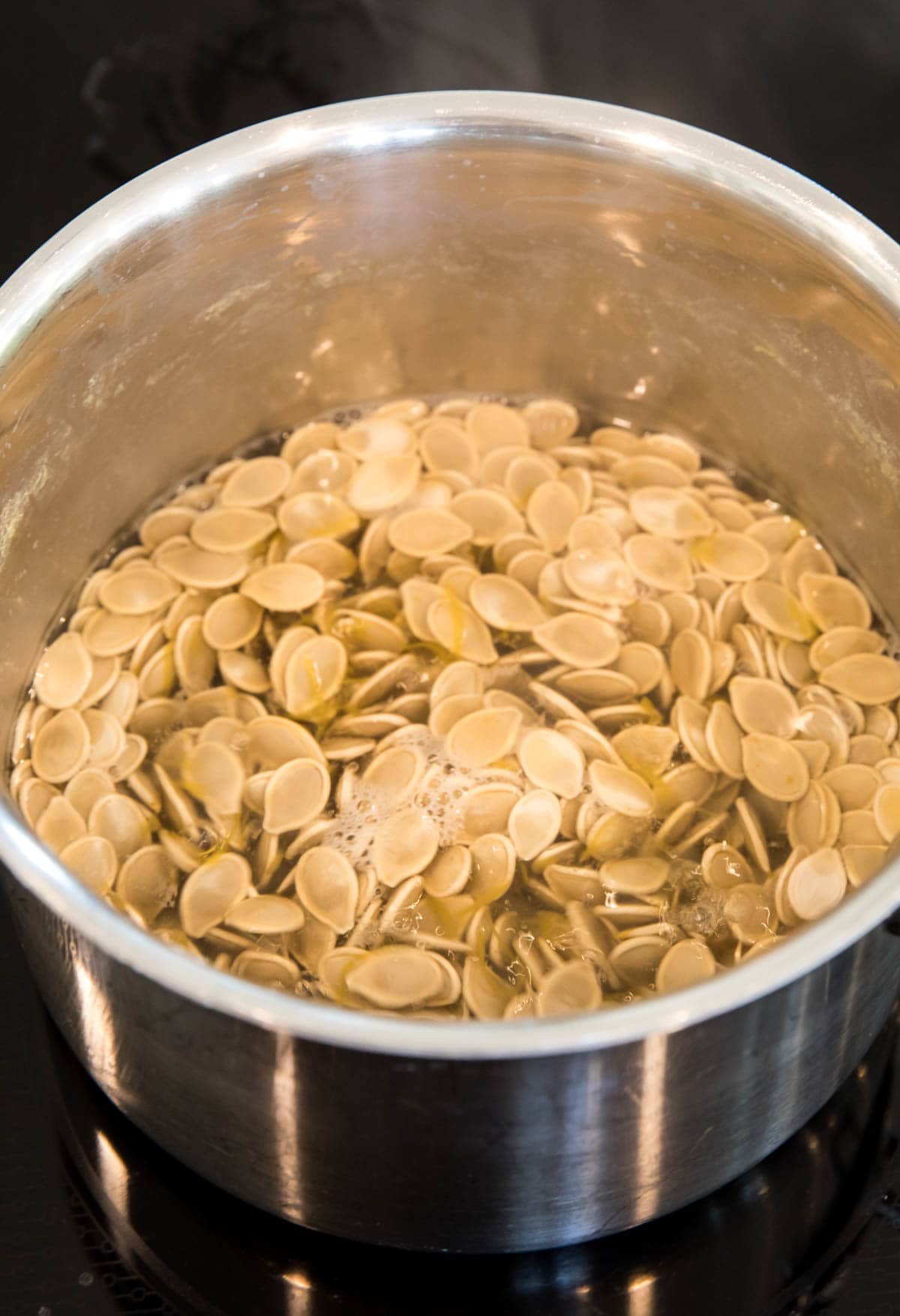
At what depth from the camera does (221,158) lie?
3.02 ft

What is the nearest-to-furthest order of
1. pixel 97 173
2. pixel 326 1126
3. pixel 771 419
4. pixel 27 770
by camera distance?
pixel 326 1126 < pixel 27 770 < pixel 771 419 < pixel 97 173

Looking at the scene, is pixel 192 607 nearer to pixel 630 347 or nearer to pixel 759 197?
pixel 630 347

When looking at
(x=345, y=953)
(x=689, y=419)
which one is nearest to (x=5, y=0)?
(x=689, y=419)

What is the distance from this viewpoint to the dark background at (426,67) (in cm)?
122

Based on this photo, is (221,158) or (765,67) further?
(765,67)

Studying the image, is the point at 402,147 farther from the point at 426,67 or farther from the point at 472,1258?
the point at 472,1258

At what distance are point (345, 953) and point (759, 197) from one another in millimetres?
587

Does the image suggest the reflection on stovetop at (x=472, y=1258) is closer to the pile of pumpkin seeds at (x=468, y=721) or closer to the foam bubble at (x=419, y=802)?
the pile of pumpkin seeds at (x=468, y=721)

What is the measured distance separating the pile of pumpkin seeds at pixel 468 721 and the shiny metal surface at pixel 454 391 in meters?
0.05

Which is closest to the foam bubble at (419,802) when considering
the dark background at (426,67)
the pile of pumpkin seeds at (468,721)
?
the pile of pumpkin seeds at (468,721)

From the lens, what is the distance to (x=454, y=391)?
122 centimetres

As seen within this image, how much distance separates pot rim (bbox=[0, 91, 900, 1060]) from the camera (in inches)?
21.5

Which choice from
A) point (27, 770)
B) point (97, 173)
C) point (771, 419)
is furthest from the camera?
point (97, 173)

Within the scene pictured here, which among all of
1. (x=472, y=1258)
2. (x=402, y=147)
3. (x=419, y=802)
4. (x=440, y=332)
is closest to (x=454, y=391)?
(x=440, y=332)
